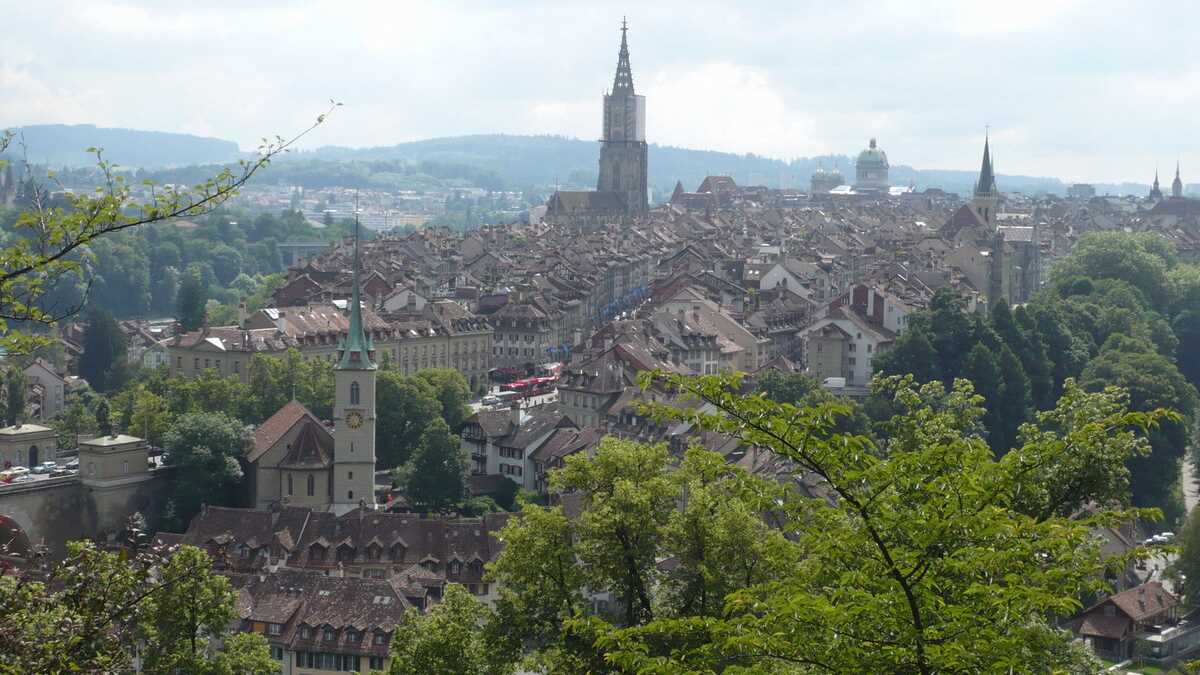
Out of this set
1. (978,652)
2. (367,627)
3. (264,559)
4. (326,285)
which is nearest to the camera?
(978,652)

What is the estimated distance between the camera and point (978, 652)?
44.7ft

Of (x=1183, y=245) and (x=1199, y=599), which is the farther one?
(x=1183, y=245)

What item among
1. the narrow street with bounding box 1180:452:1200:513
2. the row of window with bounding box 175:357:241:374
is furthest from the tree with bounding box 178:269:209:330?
the narrow street with bounding box 1180:452:1200:513

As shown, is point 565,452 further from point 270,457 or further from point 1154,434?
point 1154,434

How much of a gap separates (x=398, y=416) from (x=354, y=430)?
920 centimetres

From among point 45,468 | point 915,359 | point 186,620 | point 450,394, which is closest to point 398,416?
point 450,394

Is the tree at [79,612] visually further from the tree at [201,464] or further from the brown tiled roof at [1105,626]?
the tree at [201,464]

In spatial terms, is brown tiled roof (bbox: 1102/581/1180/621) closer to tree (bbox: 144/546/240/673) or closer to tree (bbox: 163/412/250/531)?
tree (bbox: 144/546/240/673)

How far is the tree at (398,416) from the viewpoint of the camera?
220 feet

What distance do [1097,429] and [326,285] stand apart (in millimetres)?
90943

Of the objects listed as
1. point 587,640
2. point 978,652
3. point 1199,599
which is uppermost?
point 978,652

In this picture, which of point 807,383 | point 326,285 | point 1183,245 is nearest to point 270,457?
point 807,383

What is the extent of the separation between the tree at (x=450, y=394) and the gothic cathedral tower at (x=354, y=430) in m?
12.0

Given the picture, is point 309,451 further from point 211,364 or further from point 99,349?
point 99,349
